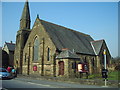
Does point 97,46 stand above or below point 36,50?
above

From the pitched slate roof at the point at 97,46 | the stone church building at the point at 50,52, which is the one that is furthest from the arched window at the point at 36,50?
the pitched slate roof at the point at 97,46

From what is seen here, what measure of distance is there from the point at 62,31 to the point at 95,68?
41.7ft

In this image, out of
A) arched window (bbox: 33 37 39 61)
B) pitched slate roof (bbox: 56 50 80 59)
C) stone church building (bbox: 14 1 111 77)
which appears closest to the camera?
pitched slate roof (bbox: 56 50 80 59)

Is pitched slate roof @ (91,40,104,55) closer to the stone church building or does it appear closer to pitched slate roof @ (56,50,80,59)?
the stone church building

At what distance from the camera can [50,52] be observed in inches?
1067

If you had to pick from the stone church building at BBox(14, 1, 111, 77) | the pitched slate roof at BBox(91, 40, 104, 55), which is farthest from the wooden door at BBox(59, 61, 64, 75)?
the pitched slate roof at BBox(91, 40, 104, 55)

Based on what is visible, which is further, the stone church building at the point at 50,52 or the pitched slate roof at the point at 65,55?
the stone church building at the point at 50,52

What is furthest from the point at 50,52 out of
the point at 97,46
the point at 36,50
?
the point at 97,46

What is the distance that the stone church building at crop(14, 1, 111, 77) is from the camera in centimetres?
2475

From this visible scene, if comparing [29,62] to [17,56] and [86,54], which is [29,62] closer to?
[17,56]

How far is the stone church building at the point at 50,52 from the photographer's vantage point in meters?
24.8

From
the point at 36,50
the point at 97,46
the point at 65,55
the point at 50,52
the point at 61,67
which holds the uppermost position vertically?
the point at 97,46

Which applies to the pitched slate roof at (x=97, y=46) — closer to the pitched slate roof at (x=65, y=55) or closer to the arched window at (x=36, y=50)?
the pitched slate roof at (x=65, y=55)

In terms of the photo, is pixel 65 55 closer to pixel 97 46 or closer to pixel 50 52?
pixel 50 52
